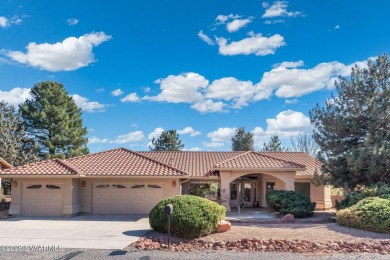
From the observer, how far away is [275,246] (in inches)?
447

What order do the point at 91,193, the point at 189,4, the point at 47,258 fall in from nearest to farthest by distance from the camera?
the point at 47,258, the point at 189,4, the point at 91,193

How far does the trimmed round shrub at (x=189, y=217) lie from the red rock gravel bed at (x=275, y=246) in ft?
2.05

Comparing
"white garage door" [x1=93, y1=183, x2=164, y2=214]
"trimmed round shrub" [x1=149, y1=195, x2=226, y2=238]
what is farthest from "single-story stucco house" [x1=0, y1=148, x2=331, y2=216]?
"trimmed round shrub" [x1=149, y1=195, x2=226, y2=238]

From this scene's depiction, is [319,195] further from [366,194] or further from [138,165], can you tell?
[138,165]

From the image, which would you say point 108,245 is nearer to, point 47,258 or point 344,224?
point 47,258

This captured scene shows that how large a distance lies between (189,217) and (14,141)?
3060 centimetres

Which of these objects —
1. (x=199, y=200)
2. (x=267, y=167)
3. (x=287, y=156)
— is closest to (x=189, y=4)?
(x=199, y=200)

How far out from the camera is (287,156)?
32406 mm

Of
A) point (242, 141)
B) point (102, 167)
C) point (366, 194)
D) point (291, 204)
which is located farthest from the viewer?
point (242, 141)

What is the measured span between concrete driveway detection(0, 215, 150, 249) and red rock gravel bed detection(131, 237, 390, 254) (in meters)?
1.27

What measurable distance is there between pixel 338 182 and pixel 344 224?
6334 millimetres

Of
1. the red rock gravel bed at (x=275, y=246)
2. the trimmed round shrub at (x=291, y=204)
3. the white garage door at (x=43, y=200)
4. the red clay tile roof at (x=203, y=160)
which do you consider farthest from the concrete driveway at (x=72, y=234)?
the red clay tile roof at (x=203, y=160)

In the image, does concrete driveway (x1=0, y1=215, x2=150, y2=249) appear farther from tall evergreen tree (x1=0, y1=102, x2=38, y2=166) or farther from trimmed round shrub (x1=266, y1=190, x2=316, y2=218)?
tall evergreen tree (x1=0, y1=102, x2=38, y2=166)

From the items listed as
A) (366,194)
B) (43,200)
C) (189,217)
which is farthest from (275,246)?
(43,200)
